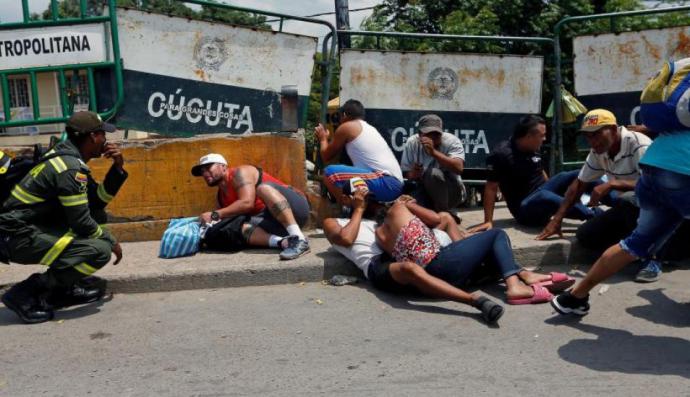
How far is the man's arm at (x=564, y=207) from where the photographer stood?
5551mm

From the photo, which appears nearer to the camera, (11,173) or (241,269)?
(11,173)

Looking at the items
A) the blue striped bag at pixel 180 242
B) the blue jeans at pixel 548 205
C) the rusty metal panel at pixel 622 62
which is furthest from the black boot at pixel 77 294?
the rusty metal panel at pixel 622 62

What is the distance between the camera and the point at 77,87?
6.34 metres

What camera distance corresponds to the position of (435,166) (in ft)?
20.1

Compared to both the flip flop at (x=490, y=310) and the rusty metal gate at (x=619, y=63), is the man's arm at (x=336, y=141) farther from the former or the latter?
the rusty metal gate at (x=619, y=63)

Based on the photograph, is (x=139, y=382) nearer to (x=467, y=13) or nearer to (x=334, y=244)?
(x=334, y=244)

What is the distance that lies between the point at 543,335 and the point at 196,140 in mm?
3568

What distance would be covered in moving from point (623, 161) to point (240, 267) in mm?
3031

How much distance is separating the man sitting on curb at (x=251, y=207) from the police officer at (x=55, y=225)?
104 cm

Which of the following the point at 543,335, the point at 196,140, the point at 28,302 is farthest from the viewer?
the point at 196,140

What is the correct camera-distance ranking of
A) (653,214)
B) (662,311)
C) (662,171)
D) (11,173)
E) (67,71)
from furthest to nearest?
(67,71), (11,173), (662,311), (653,214), (662,171)

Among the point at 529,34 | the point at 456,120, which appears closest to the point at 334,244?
the point at 456,120

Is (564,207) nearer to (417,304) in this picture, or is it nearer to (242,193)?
(417,304)

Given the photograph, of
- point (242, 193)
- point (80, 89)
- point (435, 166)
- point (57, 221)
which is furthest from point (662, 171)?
point (80, 89)
